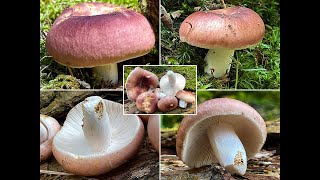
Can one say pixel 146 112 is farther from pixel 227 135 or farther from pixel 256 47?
pixel 256 47

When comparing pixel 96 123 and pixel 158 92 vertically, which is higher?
pixel 158 92

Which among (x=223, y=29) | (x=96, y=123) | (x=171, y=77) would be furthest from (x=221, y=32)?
(x=96, y=123)

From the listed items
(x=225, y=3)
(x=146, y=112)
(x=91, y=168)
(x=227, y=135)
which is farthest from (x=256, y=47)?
(x=91, y=168)

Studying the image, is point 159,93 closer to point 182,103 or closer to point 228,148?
point 182,103

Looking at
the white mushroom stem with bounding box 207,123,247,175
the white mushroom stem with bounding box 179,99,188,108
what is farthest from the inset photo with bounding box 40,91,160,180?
the white mushroom stem with bounding box 207,123,247,175

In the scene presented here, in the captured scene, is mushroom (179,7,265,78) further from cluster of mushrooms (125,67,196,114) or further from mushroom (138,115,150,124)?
mushroom (138,115,150,124)

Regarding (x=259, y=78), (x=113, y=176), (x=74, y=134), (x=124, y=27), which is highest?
(x=124, y=27)

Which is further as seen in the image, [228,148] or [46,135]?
[46,135]
